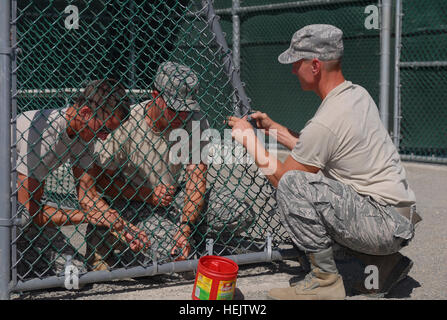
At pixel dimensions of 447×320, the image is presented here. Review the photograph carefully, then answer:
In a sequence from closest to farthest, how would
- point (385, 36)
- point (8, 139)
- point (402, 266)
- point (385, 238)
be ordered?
point (8, 139)
point (385, 238)
point (402, 266)
point (385, 36)

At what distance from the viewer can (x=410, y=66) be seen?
7617 millimetres

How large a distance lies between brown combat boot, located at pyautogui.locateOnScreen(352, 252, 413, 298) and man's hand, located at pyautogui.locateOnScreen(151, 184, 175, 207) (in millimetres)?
1172

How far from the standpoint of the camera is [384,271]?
3.37 meters

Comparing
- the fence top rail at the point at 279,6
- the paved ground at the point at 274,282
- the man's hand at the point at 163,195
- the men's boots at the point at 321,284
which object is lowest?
the paved ground at the point at 274,282

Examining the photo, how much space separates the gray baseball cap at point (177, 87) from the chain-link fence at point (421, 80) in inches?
184

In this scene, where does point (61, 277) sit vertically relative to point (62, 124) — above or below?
below

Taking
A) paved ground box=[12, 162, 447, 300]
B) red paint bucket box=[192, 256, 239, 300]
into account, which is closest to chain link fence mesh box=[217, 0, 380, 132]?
paved ground box=[12, 162, 447, 300]

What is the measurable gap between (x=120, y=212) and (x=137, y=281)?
1.41 feet

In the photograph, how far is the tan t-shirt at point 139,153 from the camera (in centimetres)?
370

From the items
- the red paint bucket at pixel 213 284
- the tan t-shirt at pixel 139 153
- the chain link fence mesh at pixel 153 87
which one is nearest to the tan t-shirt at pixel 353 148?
the chain link fence mesh at pixel 153 87

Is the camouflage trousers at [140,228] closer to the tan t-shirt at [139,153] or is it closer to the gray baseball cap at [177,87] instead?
the tan t-shirt at [139,153]

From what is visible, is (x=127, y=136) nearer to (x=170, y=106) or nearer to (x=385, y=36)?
(x=170, y=106)

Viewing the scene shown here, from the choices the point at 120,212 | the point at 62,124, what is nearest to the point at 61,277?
the point at 120,212

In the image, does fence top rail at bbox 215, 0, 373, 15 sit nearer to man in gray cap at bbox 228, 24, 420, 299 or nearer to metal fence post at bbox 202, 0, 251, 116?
metal fence post at bbox 202, 0, 251, 116
